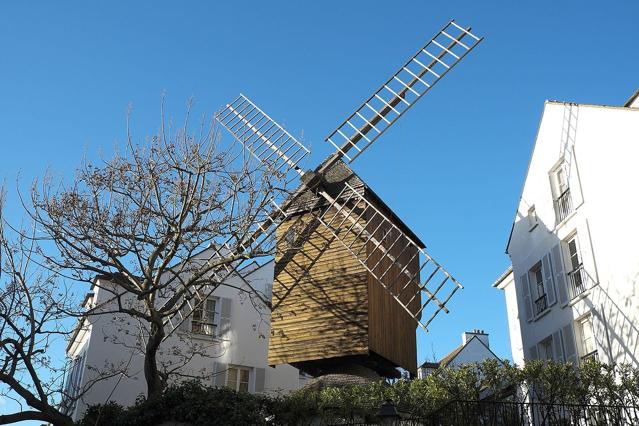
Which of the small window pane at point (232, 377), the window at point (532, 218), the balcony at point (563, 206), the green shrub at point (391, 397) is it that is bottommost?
the green shrub at point (391, 397)

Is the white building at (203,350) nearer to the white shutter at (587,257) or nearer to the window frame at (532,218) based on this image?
the window frame at (532,218)

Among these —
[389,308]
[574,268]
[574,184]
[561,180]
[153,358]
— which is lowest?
[153,358]

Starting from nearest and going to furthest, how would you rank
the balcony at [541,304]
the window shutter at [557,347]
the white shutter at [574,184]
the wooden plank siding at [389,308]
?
the white shutter at [574,184] → the window shutter at [557,347] → the wooden plank siding at [389,308] → the balcony at [541,304]

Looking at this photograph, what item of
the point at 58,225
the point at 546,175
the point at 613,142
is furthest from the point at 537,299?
the point at 58,225

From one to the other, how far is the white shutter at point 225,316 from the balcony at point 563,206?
10.3m

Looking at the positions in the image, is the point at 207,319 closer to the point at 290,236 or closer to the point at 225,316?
the point at 225,316

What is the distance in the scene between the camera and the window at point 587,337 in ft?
52.4

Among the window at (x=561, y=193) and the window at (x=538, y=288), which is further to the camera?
the window at (x=538, y=288)

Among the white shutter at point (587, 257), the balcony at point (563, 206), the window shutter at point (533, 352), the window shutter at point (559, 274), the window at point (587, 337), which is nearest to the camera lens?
the white shutter at point (587, 257)

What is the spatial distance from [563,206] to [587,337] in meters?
3.64

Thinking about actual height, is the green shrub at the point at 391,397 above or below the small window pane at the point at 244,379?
below

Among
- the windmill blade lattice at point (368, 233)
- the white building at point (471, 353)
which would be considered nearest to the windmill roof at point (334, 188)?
the windmill blade lattice at point (368, 233)

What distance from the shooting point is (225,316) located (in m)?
20.7

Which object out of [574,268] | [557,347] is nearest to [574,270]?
[574,268]
